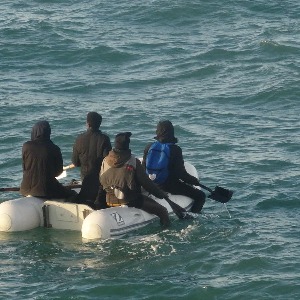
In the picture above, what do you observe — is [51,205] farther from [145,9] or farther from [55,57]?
[145,9]

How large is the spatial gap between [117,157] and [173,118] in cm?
815

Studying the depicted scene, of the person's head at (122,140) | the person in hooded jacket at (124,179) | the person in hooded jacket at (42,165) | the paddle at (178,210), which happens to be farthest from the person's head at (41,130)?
the paddle at (178,210)

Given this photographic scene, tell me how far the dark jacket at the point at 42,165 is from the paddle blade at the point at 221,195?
7.47ft

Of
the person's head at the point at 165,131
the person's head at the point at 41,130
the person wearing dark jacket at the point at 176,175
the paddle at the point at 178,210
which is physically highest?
the person's head at the point at 41,130

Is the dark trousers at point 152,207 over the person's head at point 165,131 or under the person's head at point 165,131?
under

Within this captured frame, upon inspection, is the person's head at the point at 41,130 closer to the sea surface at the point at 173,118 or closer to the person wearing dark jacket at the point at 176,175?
the sea surface at the point at 173,118

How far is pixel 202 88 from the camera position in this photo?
27.0m

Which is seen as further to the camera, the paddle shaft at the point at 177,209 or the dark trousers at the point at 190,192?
the dark trousers at the point at 190,192

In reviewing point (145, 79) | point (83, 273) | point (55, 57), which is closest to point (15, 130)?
point (145, 79)

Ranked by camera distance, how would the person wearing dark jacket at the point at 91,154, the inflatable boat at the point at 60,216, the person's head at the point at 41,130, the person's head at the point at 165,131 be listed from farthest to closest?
the person's head at the point at 165,131, the person wearing dark jacket at the point at 91,154, the person's head at the point at 41,130, the inflatable boat at the point at 60,216

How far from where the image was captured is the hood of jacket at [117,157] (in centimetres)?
1655

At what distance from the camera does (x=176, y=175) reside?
17.6 metres

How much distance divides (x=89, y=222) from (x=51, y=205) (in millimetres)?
904

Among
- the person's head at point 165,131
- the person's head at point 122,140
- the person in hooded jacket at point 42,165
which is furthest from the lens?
the person's head at point 165,131
